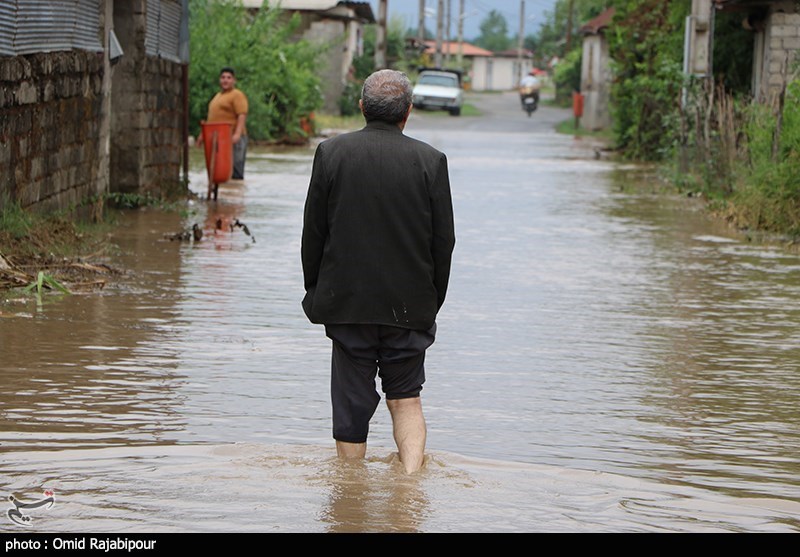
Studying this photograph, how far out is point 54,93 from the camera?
43.4ft

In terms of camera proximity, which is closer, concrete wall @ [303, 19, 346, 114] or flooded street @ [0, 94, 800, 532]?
flooded street @ [0, 94, 800, 532]

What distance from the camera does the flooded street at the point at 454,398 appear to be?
5383mm

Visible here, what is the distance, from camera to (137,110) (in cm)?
1683

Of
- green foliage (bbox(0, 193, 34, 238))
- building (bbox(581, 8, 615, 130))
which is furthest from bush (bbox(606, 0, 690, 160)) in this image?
green foliage (bbox(0, 193, 34, 238))

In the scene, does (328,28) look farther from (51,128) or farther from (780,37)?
(51,128)

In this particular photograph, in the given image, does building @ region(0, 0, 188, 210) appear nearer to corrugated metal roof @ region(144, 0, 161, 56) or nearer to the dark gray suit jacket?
corrugated metal roof @ region(144, 0, 161, 56)

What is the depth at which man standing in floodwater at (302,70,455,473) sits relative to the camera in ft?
18.3

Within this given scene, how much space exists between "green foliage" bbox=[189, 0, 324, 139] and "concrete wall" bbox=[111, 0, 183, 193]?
36.8 ft

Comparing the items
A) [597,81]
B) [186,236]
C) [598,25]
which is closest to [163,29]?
[186,236]

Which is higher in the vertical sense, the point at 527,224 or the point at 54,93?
the point at 54,93

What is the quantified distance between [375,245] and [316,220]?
0.25 metres

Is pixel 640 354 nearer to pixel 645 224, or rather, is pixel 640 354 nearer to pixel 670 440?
pixel 670 440

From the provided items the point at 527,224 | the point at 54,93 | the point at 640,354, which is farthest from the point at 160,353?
the point at 527,224
